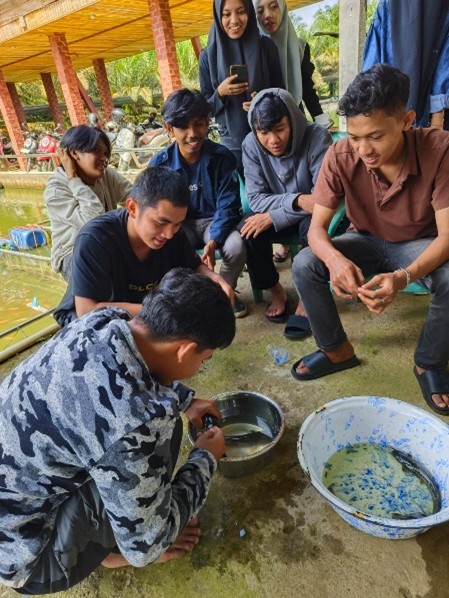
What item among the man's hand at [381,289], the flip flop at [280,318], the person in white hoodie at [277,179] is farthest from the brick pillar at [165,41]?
the man's hand at [381,289]

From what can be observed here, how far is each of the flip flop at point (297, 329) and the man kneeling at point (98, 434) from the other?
54.2 inches

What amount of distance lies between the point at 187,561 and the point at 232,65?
2823 mm

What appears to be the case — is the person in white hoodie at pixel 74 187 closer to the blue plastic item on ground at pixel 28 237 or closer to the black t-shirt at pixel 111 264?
the black t-shirt at pixel 111 264

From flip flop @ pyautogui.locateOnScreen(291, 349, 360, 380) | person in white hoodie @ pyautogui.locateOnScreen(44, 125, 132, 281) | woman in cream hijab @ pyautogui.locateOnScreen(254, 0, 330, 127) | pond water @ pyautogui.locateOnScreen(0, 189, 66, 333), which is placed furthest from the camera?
pond water @ pyautogui.locateOnScreen(0, 189, 66, 333)

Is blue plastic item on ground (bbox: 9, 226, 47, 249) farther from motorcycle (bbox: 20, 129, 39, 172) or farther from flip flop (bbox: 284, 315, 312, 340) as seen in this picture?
motorcycle (bbox: 20, 129, 39, 172)

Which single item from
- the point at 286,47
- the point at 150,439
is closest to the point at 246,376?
the point at 150,439

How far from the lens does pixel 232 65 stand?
2693mm

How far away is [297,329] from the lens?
2363mm

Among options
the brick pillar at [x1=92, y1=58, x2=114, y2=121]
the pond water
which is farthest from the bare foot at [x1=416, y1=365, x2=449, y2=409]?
the brick pillar at [x1=92, y1=58, x2=114, y2=121]

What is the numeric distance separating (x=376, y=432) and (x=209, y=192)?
1733 mm

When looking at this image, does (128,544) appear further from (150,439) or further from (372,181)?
(372,181)

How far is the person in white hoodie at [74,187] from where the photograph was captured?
2170mm

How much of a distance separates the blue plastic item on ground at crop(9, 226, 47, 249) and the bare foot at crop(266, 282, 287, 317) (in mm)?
4054

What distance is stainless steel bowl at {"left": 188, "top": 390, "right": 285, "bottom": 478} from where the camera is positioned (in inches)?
61.1
